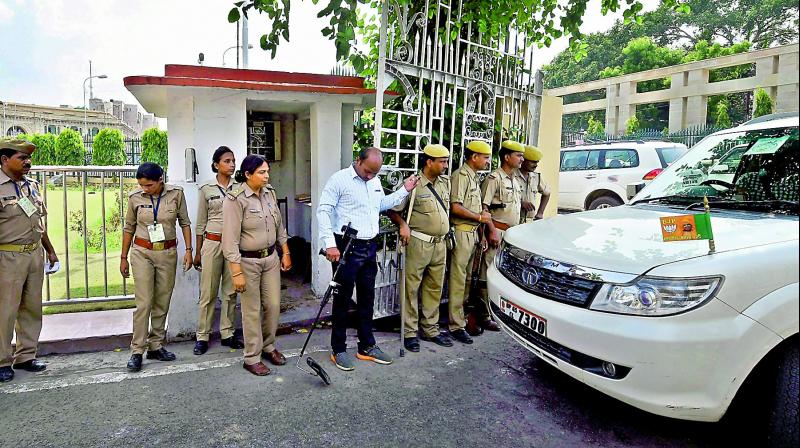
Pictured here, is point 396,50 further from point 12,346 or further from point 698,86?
point 698,86

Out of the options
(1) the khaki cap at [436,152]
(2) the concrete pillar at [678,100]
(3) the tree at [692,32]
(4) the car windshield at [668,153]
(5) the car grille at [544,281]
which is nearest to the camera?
(5) the car grille at [544,281]

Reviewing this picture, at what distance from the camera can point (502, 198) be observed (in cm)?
489

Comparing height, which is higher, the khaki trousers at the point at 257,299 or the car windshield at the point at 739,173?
the car windshield at the point at 739,173

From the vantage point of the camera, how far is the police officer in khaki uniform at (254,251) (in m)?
3.68

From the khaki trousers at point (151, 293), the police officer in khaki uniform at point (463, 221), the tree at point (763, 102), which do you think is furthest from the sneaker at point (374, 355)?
the tree at point (763, 102)

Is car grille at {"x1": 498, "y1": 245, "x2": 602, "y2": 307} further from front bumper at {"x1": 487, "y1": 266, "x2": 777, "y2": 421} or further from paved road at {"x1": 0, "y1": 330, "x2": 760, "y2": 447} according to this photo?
paved road at {"x1": 0, "y1": 330, "x2": 760, "y2": 447}

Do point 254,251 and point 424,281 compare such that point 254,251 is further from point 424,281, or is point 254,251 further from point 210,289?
point 424,281

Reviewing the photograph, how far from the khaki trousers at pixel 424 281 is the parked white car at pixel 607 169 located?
6635 millimetres

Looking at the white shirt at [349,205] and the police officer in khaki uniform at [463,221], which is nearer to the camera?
the white shirt at [349,205]

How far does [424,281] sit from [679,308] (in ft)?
7.84

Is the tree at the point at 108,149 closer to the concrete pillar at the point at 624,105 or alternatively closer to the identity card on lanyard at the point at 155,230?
the identity card on lanyard at the point at 155,230

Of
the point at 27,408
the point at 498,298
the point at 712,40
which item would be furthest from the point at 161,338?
the point at 712,40

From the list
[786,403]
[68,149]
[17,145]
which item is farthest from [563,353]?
[68,149]

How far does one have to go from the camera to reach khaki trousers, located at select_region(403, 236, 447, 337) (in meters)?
4.39
